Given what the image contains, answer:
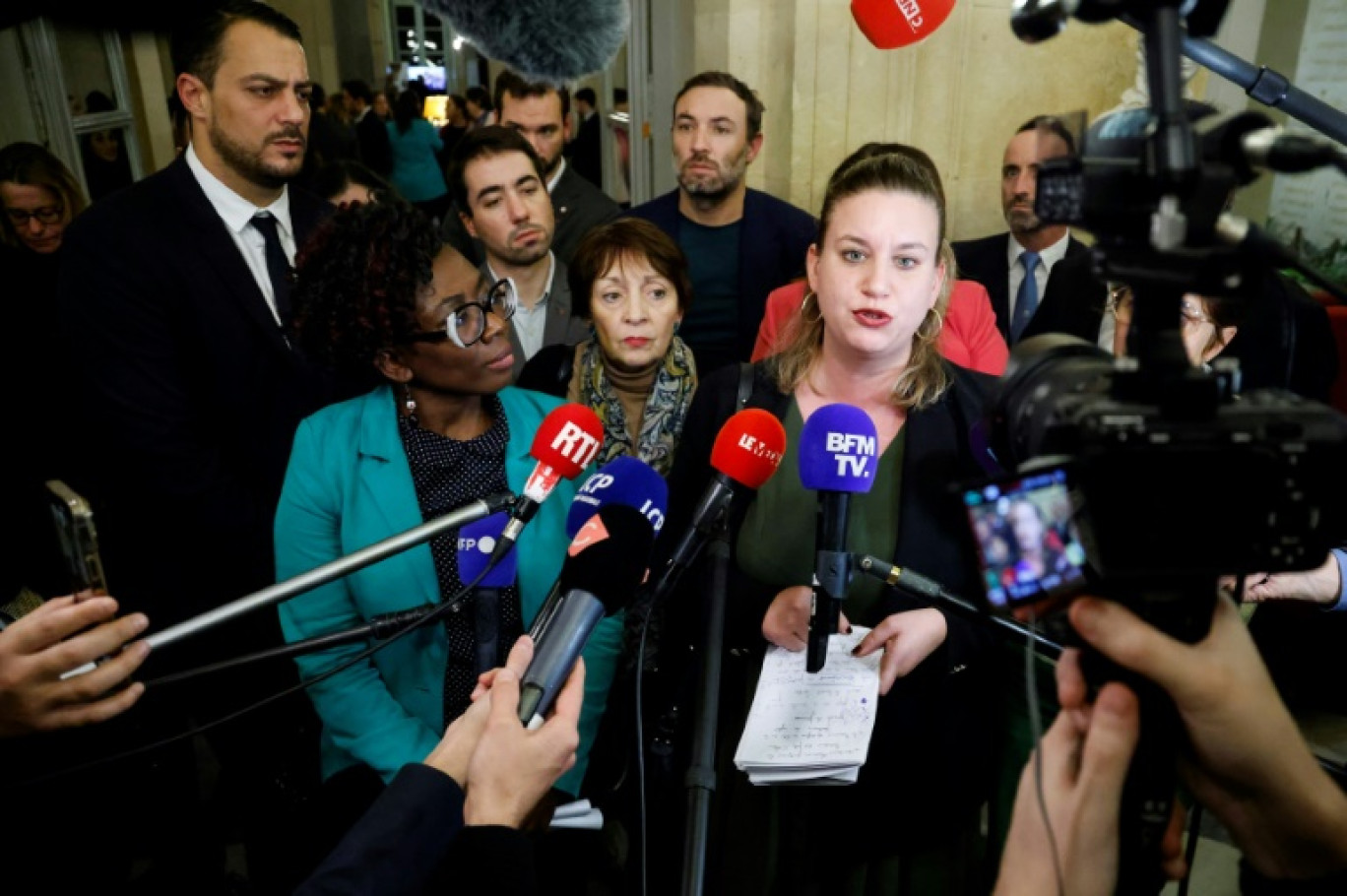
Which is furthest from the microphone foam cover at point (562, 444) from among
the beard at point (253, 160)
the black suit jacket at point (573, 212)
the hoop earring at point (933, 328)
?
the black suit jacket at point (573, 212)

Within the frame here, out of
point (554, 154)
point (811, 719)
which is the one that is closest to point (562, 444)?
point (811, 719)

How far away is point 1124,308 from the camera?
2.07 meters

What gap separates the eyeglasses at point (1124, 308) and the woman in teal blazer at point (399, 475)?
4.22 ft

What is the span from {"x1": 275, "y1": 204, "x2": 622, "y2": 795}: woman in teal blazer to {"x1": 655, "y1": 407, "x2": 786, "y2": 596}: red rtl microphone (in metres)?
0.52

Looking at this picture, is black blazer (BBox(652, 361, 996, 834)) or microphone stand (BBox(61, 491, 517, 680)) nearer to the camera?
microphone stand (BBox(61, 491, 517, 680))

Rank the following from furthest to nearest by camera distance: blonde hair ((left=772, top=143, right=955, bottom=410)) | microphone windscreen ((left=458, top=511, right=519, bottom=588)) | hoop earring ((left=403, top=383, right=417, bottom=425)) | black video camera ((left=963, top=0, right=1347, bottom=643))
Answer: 1. hoop earring ((left=403, top=383, right=417, bottom=425))
2. blonde hair ((left=772, top=143, right=955, bottom=410))
3. microphone windscreen ((left=458, top=511, right=519, bottom=588))
4. black video camera ((left=963, top=0, right=1347, bottom=643))

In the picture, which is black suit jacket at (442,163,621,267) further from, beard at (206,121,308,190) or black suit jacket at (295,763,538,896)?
black suit jacket at (295,763,538,896)

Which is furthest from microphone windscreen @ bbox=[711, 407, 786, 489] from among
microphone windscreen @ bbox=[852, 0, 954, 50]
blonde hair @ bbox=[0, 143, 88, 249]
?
blonde hair @ bbox=[0, 143, 88, 249]

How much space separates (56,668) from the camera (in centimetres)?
133

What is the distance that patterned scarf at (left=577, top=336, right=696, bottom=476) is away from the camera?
2352mm

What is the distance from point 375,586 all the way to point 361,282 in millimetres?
609

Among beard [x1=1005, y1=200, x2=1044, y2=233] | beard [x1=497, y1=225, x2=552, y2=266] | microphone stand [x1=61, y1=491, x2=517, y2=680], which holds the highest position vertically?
beard [x1=1005, y1=200, x2=1044, y2=233]

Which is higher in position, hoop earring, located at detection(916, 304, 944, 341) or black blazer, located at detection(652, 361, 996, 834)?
hoop earring, located at detection(916, 304, 944, 341)

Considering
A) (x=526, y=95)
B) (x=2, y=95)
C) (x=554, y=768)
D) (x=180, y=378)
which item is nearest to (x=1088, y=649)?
(x=554, y=768)
